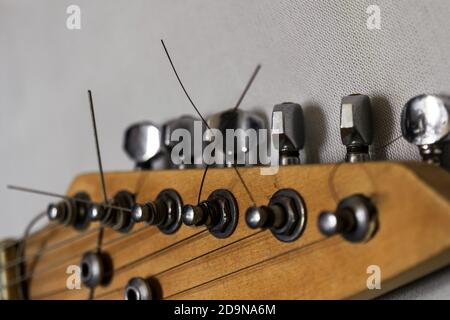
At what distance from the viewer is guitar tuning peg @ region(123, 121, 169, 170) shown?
3.44 feet

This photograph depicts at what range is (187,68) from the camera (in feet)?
3.54

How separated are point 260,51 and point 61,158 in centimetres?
70

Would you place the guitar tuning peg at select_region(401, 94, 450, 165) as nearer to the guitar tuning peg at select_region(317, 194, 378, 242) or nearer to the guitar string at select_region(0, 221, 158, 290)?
the guitar tuning peg at select_region(317, 194, 378, 242)

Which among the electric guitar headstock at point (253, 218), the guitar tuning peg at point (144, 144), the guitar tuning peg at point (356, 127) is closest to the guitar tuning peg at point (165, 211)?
the electric guitar headstock at point (253, 218)

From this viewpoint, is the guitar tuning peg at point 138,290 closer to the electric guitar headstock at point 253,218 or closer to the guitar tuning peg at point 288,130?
the electric guitar headstock at point 253,218

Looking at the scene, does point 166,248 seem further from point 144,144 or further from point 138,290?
point 144,144

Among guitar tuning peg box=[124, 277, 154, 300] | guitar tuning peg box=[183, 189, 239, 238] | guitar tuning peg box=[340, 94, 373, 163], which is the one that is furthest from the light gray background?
guitar tuning peg box=[124, 277, 154, 300]

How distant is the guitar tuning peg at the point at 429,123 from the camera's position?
698 millimetres

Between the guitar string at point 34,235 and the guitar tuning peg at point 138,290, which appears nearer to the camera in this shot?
the guitar tuning peg at point 138,290

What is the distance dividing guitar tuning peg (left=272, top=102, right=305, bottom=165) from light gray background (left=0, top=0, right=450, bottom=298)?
0.20ft

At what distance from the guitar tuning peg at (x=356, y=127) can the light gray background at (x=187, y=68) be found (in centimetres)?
4

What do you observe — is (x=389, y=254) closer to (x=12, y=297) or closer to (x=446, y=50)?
(x=446, y=50)

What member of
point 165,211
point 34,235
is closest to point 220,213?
point 165,211

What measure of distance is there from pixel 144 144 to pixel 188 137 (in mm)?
101
